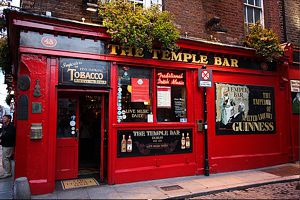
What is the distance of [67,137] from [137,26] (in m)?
3.67

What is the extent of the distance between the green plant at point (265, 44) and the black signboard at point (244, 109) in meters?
1.19

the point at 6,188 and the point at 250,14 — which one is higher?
the point at 250,14

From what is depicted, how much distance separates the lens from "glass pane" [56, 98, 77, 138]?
728cm

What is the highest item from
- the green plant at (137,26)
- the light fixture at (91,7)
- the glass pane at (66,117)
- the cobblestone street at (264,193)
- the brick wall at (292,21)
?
the brick wall at (292,21)

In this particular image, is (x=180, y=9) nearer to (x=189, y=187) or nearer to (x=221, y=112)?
(x=221, y=112)

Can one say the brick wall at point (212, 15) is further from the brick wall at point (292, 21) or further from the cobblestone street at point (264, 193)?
the cobblestone street at point (264, 193)

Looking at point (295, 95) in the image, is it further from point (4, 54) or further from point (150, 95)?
point (4, 54)

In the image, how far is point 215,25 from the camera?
910 centimetres

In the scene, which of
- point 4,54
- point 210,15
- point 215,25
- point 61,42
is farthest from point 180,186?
point 4,54

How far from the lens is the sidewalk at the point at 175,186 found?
237 inches

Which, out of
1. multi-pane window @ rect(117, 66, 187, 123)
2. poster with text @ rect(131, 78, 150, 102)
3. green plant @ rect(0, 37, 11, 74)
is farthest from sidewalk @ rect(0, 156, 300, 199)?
green plant @ rect(0, 37, 11, 74)

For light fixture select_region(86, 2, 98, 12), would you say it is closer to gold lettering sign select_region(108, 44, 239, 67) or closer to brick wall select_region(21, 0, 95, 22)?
brick wall select_region(21, 0, 95, 22)

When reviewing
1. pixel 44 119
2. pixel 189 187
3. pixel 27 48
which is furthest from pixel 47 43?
pixel 189 187

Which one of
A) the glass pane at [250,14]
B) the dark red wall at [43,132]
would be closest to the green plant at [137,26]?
the dark red wall at [43,132]
